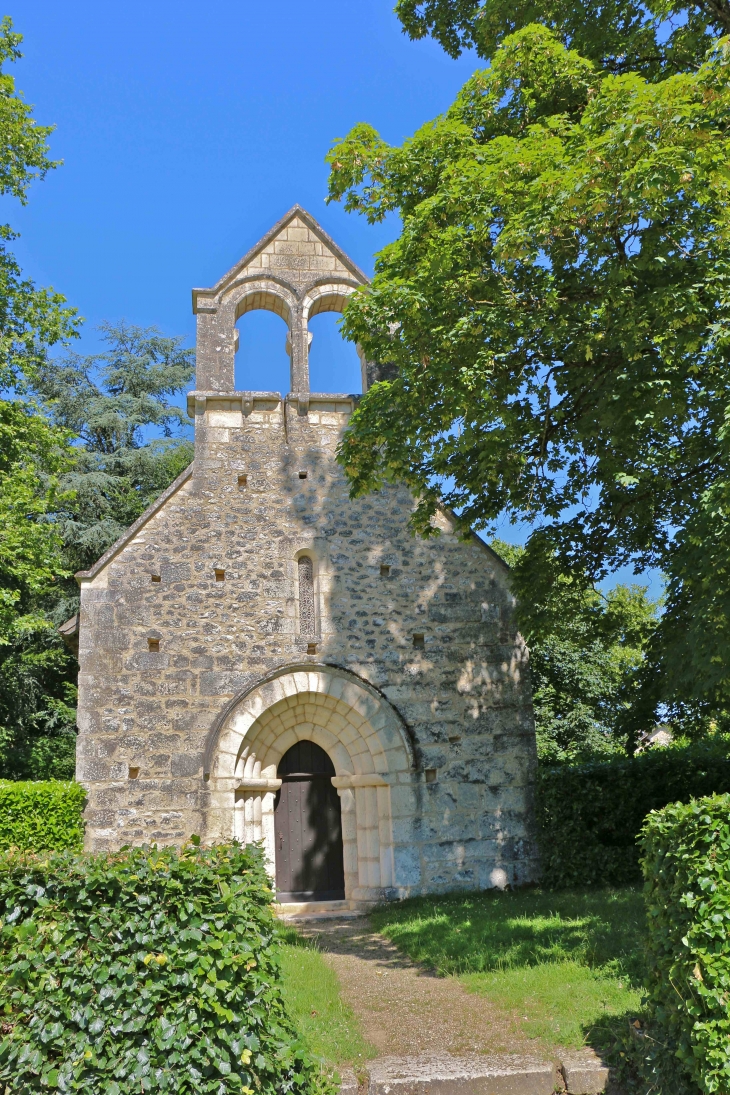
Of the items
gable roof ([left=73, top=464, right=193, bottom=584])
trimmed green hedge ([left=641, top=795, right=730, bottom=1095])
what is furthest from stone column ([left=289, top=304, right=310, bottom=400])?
trimmed green hedge ([left=641, top=795, right=730, bottom=1095])

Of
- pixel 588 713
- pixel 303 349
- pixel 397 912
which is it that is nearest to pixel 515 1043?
pixel 397 912

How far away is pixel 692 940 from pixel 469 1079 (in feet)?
4.83

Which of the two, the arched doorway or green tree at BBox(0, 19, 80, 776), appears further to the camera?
green tree at BBox(0, 19, 80, 776)

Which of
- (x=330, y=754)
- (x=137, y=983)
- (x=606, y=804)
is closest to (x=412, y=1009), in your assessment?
(x=137, y=983)

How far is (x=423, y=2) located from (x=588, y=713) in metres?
11.0

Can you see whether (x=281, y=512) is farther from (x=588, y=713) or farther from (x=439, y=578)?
(x=588, y=713)

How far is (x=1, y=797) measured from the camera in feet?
30.6

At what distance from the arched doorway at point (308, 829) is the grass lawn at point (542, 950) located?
3.81 feet

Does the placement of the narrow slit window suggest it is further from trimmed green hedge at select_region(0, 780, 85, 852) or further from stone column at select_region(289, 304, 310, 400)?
trimmed green hedge at select_region(0, 780, 85, 852)

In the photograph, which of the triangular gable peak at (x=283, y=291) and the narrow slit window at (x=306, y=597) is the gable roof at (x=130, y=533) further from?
the narrow slit window at (x=306, y=597)

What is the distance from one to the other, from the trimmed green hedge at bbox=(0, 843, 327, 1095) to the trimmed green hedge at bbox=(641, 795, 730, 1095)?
1.87 m

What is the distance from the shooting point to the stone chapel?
9.58m

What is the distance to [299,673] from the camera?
995cm

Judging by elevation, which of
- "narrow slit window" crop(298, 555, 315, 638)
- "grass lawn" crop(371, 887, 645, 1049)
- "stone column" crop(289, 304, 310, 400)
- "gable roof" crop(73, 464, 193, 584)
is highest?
"stone column" crop(289, 304, 310, 400)
